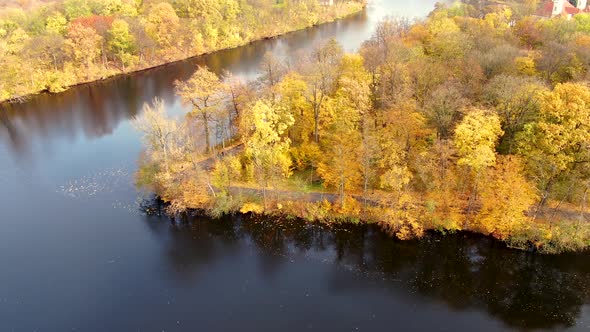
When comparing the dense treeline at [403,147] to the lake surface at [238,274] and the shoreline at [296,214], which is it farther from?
the lake surface at [238,274]

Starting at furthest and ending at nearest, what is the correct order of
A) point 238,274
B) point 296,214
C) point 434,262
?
1. point 296,214
2. point 434,262
3. point 238,274

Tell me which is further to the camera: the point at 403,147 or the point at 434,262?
the point at 403,147

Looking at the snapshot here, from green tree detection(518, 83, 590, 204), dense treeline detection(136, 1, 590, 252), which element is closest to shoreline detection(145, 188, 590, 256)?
dense treeline detection(136, 1, 590, 252)

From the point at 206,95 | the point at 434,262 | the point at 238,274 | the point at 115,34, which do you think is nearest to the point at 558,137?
the point at 434,262

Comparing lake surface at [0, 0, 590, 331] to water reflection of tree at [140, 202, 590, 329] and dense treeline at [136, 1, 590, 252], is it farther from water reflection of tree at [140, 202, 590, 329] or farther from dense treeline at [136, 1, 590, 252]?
dense treeline at [136, 1, 590, 252]

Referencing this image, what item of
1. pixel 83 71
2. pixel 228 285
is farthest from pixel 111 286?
pixel 83 71

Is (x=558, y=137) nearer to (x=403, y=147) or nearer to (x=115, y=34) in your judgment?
(x=403, y=147)

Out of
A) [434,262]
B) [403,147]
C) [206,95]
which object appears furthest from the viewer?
[206,95]

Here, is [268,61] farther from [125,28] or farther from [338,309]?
[125,28]
